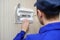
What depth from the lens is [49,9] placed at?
910 mm

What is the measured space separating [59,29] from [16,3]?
17.8 inches

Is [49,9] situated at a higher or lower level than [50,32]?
higher

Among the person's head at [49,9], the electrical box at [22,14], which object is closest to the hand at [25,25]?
the electrical box at [22,14]

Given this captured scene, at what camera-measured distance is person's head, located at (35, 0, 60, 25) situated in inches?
34.9

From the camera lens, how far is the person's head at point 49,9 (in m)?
0.89

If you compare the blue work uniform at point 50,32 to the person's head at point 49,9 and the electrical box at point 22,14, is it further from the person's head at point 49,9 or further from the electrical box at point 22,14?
the electrical box at point 22,14

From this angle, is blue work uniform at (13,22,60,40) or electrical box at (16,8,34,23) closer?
blue work uniform at (13,22,60,40)

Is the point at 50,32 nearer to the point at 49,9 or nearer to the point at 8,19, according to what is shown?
the point at 49,9

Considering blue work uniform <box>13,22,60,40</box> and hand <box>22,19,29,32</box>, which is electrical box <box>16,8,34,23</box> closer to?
hand <box>22,19,29,32</box>

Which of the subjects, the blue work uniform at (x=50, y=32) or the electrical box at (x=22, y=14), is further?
the electrical box at (x=22, y=14)

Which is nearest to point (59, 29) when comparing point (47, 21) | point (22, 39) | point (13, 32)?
point (47, 21)

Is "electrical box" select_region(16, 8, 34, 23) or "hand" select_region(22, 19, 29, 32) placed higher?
"electrical box" select_region(16, 8, 34, 23)

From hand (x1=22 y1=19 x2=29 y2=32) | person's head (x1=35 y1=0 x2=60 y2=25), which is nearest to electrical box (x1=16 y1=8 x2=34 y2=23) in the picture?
hand (x1=22 y1=19 x2=29 y2=32)

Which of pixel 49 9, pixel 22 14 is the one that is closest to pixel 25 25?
pixel 22 14
